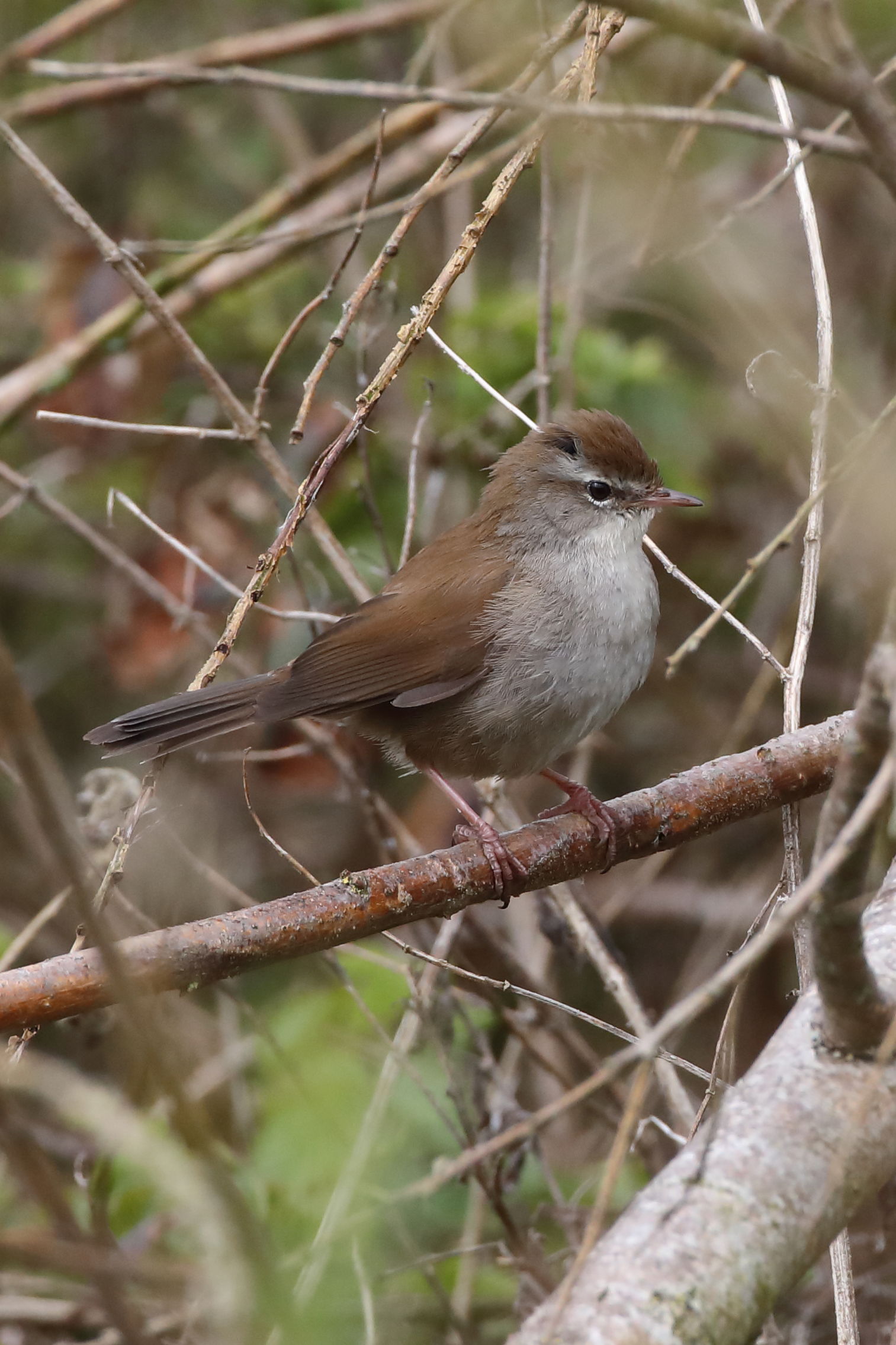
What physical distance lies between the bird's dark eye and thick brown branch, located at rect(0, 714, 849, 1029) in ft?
4.32

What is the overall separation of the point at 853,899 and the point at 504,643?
1.92 metres

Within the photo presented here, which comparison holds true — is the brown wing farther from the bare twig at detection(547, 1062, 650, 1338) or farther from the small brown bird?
the bare twig at detection(547, 1062, 650, 1338)

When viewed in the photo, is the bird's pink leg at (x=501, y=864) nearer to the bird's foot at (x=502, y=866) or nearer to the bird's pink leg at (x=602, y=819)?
the bird's foot at (x=502, y=866)

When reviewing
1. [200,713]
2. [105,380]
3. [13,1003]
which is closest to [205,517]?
[105,380]

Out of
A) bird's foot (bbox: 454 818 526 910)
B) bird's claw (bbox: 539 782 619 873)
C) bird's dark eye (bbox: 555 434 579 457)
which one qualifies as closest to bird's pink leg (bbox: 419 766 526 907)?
bird's foot (bbox: 454 818 526 910)

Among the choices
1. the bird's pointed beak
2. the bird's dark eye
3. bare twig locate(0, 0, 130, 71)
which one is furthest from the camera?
bare twig locate(0, 0, 130, 71)

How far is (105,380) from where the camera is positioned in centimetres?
572

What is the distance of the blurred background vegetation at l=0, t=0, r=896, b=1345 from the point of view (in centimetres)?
351

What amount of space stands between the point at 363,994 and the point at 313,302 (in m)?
1.97

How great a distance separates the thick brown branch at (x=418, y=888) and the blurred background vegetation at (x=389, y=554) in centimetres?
20

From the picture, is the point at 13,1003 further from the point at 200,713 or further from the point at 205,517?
the point at 205,517

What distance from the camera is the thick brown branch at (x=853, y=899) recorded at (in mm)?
1619

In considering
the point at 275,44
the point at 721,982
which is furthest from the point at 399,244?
the point at 275,44

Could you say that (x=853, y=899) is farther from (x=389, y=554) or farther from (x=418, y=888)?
(x=389, y=554)
